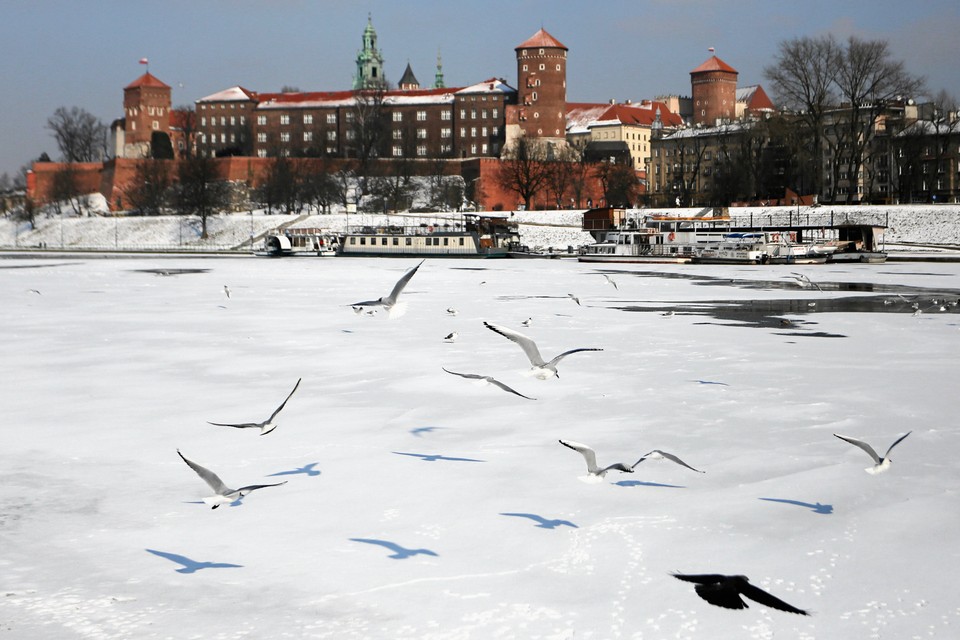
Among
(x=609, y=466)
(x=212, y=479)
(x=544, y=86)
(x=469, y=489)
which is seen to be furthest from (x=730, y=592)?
(x=544, y=86)

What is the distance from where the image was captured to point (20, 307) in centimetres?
2078

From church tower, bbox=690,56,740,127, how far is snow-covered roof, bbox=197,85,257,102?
51.6m

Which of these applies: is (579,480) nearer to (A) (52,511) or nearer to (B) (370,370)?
(A) (52,511)

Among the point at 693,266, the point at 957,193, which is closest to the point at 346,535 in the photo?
the point at 693,266

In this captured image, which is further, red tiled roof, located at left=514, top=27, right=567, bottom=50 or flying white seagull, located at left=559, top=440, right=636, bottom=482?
red tiled roof, located at left=514, top=27, right=567, bottom=50

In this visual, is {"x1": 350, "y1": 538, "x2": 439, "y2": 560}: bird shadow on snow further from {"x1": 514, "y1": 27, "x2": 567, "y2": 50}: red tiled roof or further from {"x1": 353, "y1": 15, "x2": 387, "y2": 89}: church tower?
{"x1": 353, "y1": 15, "x2": 387, "y2": 89}: church tower

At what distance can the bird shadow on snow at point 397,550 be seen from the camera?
6300 millimetres

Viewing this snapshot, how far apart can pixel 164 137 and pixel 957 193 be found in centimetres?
7619

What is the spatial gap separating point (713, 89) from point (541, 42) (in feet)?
114

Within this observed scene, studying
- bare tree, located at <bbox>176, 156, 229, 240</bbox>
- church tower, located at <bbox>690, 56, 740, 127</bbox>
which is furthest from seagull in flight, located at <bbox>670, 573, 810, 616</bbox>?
church tower, located at <bbox>690, 56, 740, 127</bbox>

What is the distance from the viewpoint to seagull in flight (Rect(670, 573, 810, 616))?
556 centimetres

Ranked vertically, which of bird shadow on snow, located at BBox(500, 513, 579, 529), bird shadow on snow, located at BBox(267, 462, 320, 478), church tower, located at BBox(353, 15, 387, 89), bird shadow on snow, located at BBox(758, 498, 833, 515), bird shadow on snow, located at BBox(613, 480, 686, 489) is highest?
church tower, located at BBox(353, 15, 387, 89)

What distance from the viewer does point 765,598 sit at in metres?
5.63

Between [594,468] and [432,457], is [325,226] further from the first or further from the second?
[594,468]
